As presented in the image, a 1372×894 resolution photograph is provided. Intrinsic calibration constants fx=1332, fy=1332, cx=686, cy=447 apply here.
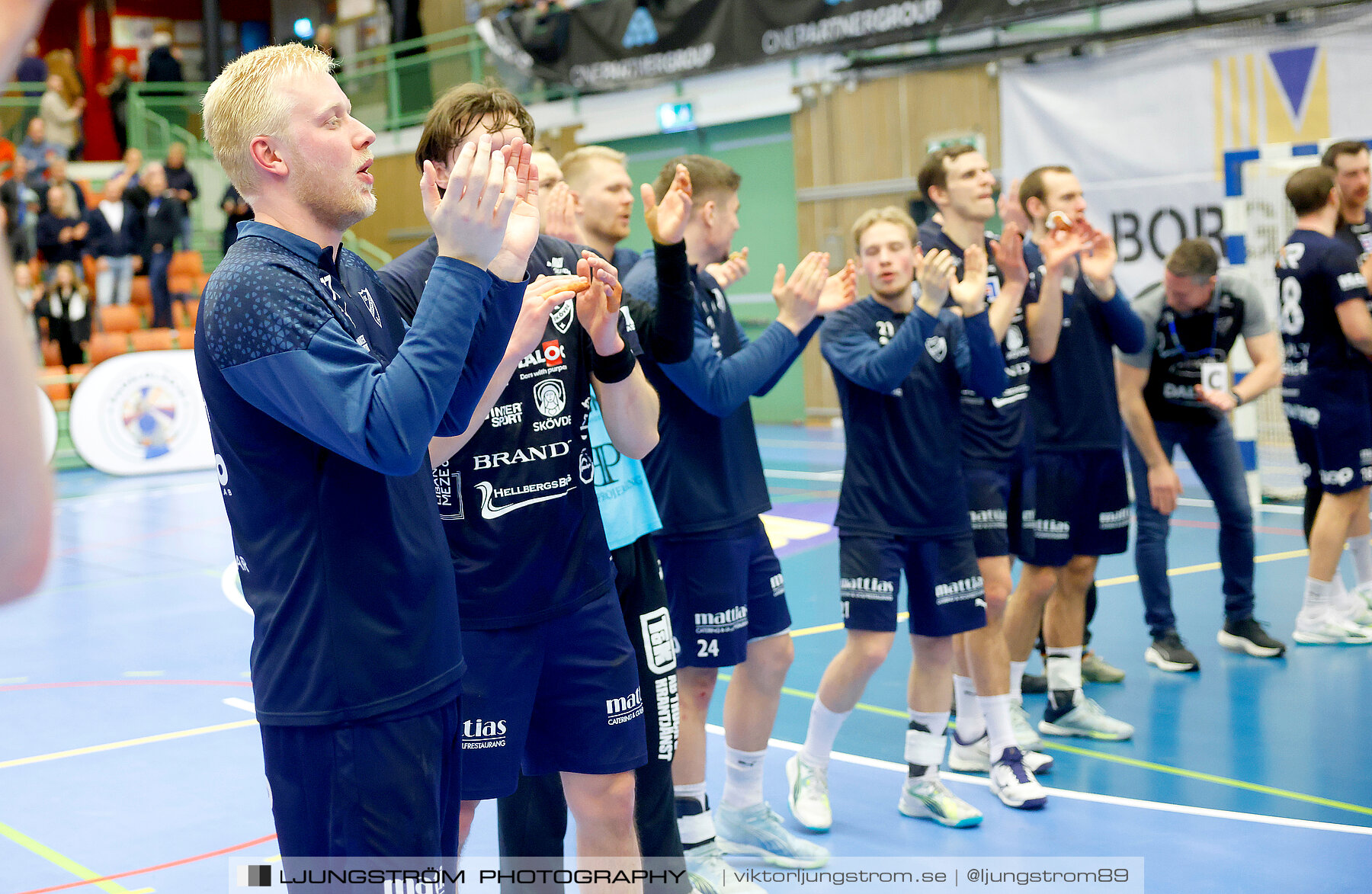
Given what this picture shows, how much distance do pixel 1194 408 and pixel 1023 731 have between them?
2.32m

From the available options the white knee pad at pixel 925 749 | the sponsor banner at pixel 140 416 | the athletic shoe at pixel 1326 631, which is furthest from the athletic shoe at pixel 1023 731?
the sponsor banner at pixel 140 416

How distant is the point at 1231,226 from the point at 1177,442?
406 centimetres

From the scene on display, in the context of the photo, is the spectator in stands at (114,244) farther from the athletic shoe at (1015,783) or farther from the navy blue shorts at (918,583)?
the athletic shoe at (1015,783)

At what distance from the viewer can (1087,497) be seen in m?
5.99

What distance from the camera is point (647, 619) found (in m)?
3.60

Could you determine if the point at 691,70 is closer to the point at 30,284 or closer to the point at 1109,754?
the point at 30,284

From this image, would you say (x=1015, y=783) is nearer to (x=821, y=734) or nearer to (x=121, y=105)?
(x=821, y=734)

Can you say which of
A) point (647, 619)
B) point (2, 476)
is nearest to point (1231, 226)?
point (647, 619)

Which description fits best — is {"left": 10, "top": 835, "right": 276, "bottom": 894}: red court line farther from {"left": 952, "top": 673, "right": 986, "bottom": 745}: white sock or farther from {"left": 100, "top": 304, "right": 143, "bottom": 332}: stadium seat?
{"left": 100, "top": 304, "right": 143, "bottom": 332}: stadium seat

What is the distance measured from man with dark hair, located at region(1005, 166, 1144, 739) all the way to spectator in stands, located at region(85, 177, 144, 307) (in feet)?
52.4

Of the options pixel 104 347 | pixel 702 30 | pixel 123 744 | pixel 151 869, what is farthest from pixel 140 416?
pixel 151 869

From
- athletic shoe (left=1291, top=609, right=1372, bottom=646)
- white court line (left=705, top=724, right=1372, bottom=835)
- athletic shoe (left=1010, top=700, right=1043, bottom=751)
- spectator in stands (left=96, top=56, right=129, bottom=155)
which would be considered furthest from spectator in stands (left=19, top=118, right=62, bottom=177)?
athletic shoe (left=1291, top=609, right=1372, bottom=646)

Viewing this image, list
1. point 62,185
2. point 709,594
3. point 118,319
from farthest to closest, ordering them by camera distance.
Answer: point 118,319, point 62,185, point 709,594

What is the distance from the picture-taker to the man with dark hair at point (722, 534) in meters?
4.21
